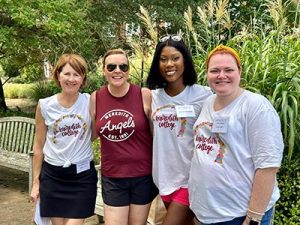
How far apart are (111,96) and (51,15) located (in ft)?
12.9

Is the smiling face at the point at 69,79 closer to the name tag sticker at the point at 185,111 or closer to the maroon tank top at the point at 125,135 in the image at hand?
the maroon tank top at the point at 125,135

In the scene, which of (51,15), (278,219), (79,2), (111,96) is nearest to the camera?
(111,96)

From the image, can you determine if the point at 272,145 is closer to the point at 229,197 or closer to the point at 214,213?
the point at 229,197

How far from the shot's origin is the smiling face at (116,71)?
106 inches

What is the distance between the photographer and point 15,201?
533 centimetres

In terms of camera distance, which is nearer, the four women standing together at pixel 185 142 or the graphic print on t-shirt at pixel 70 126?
the four women standing together at pixel 185 142

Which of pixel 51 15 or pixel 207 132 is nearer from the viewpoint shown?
pixel 207 132

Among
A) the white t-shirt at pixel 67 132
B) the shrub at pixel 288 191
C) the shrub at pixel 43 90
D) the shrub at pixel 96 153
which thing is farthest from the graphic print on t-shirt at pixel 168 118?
the shrub at pixel 43 90

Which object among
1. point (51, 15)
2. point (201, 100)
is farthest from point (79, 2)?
point (201, 100)

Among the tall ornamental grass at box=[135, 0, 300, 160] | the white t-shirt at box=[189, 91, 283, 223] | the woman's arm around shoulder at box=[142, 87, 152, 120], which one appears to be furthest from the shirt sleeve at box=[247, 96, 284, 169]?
the tall ornamental grass at box=[135, 0, 300, 160]

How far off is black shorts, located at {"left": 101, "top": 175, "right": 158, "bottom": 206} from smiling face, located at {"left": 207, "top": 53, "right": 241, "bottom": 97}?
3.06 feet

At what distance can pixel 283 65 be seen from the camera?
342 cm

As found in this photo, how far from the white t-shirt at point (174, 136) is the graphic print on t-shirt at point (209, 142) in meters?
0.26

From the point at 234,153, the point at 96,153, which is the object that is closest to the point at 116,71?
the point at 234,153
